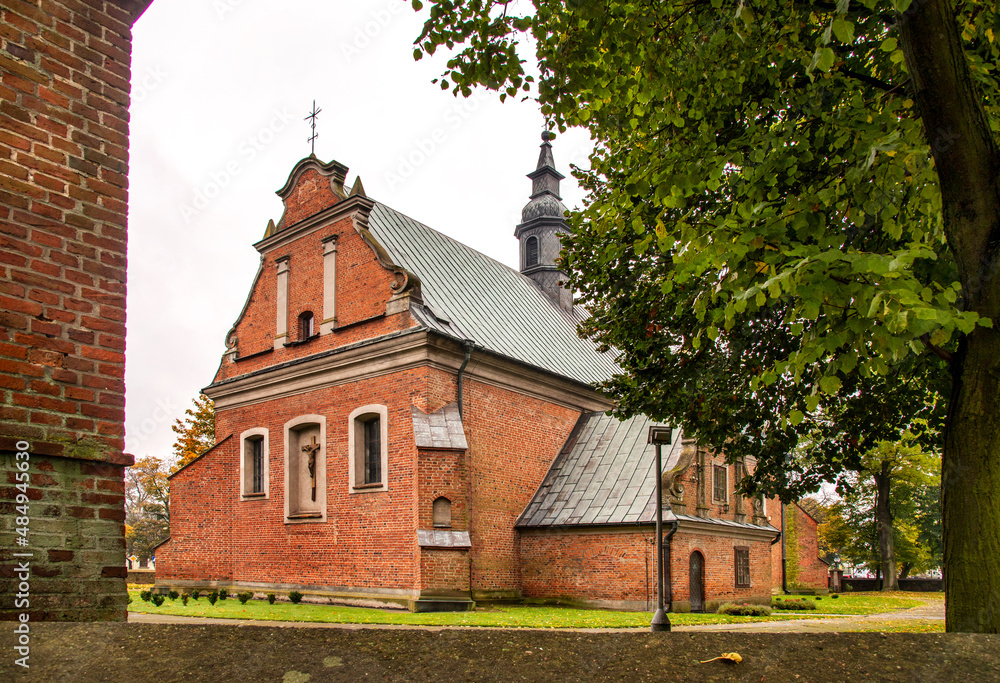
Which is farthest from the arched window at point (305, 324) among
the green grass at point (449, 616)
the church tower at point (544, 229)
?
the church tower at point (544, 229)

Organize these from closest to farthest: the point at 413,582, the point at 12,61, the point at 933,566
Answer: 1. the point at 12,61
2. the point at 413,582
3. the point at 933,566

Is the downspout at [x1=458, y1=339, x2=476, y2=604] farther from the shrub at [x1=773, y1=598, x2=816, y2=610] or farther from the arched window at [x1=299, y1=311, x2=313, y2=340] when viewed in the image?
the shrub at [x1=773, y1=598, x2=816, y2=610]

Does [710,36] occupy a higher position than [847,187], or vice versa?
[710,36]

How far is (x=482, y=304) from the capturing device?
22453 mm

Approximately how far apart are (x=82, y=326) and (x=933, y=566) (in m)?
52.6

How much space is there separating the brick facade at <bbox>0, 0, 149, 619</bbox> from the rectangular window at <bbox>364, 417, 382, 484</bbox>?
14.8 meters

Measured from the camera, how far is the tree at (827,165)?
5105mm

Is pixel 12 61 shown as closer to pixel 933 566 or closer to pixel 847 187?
pixel 847 187

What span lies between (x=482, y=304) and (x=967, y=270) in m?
17.5

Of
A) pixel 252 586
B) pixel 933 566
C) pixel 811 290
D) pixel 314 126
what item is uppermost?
pixel 314 126

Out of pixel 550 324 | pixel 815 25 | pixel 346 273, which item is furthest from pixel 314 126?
pixel 815 25

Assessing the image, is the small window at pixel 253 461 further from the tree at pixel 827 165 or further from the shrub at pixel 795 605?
the shrub at pixel 795 605

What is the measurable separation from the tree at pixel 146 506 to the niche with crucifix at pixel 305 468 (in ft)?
91.0

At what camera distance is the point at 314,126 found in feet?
70.6
